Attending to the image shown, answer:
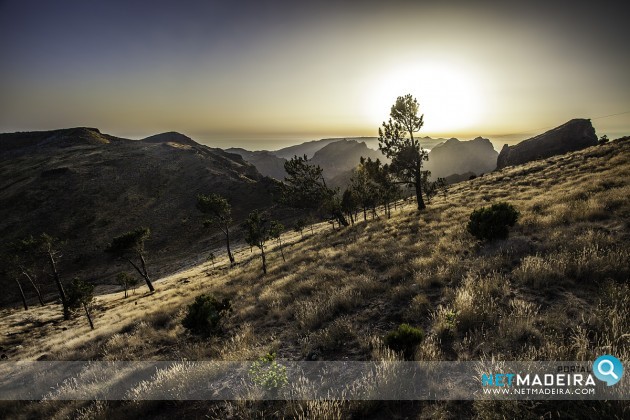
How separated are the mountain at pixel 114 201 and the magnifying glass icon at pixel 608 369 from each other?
209 ft

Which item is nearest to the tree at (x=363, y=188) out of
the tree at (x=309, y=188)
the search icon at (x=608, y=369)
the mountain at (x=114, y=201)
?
the tree at (x=309, y=188)

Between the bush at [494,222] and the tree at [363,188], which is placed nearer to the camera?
the bush at [494,222]

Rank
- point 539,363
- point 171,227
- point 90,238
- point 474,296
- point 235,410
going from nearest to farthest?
point 539,363 → point 235,410 → point 474,296 → point 90,238 → point 171,227

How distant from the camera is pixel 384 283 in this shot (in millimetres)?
10219

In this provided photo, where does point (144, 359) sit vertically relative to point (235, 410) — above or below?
below

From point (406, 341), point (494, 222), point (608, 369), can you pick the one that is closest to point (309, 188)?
point (494, 222)

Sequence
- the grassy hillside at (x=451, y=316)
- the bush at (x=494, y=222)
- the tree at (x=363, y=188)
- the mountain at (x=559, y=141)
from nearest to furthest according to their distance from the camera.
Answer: the grassy hillside at (x=451, y=316) < the bush at (x=494, y=222) < the tree at (x=363, y=188) < the mountain at (x=559, y=141)

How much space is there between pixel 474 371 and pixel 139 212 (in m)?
99.1

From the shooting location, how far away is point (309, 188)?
43.9 meters

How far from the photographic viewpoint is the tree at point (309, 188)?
41781mm

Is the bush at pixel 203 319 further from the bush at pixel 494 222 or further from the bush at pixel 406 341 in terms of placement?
the bush at pixel 494 222

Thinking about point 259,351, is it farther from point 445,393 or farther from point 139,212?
point 139,212

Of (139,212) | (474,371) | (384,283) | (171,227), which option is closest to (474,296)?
(474,371)

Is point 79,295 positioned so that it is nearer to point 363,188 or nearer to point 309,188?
point 309,188
